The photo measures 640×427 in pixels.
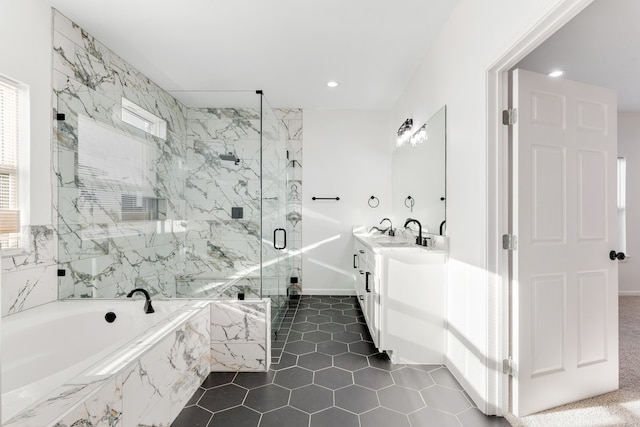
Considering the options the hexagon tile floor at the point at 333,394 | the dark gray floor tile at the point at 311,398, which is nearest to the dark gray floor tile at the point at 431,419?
the hexagon tile floor at the point at 333,394

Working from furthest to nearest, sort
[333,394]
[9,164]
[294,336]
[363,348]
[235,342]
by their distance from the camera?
[294,336] < [363,348] < [235,342] < [333,394] < [9,164]

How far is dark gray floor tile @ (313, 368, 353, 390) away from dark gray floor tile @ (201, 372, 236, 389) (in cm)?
58

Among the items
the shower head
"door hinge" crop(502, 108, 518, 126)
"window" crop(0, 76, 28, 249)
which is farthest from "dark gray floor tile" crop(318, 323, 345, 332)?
"window" crop(0, 76, 28, 249)

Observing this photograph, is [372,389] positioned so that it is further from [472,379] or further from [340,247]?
[340,247]

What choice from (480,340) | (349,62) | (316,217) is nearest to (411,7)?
(349,62)

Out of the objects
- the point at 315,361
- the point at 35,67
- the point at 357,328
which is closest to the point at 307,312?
the point at 357,328

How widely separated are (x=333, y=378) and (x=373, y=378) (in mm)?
272

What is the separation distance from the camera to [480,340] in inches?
81.0

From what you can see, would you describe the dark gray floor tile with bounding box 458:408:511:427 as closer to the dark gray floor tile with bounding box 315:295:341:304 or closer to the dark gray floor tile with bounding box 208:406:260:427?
the dark gray floor tile with bounding box 208:406:260:427

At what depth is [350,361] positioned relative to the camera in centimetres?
264

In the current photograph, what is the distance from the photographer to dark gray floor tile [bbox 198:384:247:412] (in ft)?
6.80

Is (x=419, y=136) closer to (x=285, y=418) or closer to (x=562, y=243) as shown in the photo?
(x=562, y=243)

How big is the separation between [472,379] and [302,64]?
2.84 meters

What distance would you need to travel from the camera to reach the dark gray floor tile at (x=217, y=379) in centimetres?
231
